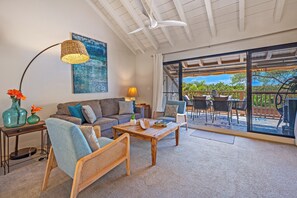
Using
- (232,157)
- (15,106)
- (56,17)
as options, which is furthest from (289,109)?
(56,17)

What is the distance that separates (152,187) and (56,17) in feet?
12.5

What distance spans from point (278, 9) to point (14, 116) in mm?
5006

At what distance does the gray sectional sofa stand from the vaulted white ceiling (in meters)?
2.19

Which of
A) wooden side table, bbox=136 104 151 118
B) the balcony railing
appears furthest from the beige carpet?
wooden side table, bbox=136 104 151 118

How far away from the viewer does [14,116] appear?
2191 millimetres

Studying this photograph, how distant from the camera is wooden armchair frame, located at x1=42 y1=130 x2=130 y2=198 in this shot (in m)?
1.31

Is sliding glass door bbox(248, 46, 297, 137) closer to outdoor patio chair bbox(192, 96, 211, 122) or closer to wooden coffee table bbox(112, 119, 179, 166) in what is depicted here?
outdoor patio chair bbox(192, 96, 211, 122)

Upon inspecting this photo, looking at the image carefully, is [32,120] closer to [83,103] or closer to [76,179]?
[83,103]

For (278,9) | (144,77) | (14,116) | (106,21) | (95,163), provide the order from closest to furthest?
(95,163)
(14,116)
(278,9)
(106,21)
(144,77)

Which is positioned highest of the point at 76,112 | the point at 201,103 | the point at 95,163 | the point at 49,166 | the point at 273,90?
the point at 273,90

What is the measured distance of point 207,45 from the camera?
3885 millimetres

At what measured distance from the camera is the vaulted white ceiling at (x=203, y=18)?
292 cm

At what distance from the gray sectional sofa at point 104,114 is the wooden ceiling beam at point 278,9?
363 centimetres

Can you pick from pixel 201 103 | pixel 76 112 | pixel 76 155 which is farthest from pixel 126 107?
pixel 76 155
